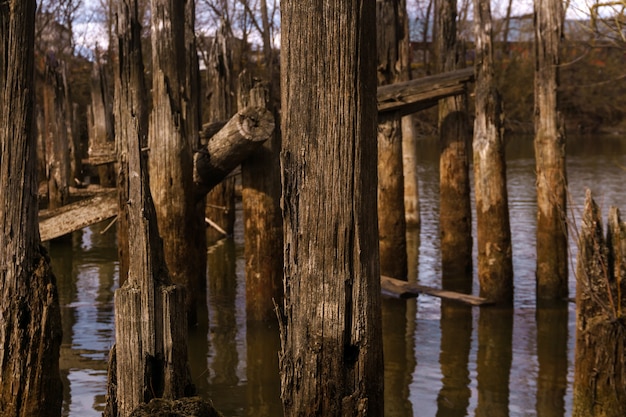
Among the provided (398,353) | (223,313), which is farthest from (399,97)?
(398,353)

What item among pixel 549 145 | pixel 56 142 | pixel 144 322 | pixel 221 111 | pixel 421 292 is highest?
pixel 221 111

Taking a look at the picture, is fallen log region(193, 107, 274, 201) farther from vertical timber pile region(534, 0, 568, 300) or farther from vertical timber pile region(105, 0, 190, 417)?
vertical timber pile region(105, 0, 190, 417)

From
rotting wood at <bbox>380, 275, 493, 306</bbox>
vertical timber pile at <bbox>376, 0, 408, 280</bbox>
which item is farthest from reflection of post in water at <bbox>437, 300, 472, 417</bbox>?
vertical timber pile at <bbox>376, 0, 408, 280</bbox>

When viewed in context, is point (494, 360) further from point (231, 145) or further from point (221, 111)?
point (221, 111)

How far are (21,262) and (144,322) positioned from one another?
1133 mm

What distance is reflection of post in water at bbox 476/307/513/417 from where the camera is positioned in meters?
6.82

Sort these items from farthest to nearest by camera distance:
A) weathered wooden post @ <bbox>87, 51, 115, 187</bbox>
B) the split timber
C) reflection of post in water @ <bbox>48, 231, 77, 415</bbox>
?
weathered wooden post @ <bbox>87, 51, 115, 187</bbox>, the split timber, reflection of post in water @ <bbox>48, 231, 77, 415</bbox>

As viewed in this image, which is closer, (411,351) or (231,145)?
(411,351)

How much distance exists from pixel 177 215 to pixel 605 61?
34.2m

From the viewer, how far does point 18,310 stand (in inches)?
206

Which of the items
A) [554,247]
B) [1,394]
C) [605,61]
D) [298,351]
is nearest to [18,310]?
[1,394]

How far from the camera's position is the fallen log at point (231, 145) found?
838 cm

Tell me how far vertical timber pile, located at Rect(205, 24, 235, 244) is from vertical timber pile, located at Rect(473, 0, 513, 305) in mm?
4519

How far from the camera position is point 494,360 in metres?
7.96
